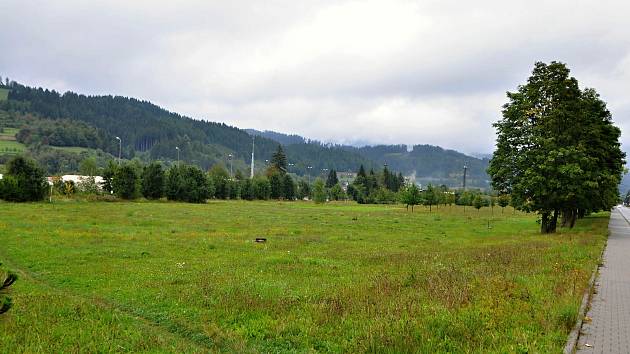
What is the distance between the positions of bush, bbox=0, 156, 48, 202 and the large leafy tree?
64882 mm

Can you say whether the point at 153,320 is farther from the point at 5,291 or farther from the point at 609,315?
the point at 609,315

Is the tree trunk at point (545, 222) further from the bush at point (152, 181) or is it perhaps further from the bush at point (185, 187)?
the bush at point (152, 181)

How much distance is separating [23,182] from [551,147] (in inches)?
2726

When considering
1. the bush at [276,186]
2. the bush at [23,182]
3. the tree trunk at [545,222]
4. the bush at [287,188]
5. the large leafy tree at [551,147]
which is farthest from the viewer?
the bush at [287,188]

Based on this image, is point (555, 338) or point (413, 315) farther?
point (413, 315)

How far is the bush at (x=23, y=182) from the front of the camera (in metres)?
66.6

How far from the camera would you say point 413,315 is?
35.4 feet

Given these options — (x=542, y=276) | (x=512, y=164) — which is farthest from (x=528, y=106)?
(x=542, y=276)

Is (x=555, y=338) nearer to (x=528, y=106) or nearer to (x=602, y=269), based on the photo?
(x=602, y=269)

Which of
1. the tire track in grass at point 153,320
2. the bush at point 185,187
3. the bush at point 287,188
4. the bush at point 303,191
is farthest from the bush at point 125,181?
the bush at point 303,191

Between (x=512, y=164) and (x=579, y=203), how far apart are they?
566 cm

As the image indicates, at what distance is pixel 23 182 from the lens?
67.4m

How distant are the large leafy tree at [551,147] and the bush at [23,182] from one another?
64882 millimetres

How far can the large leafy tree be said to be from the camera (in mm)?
33269
